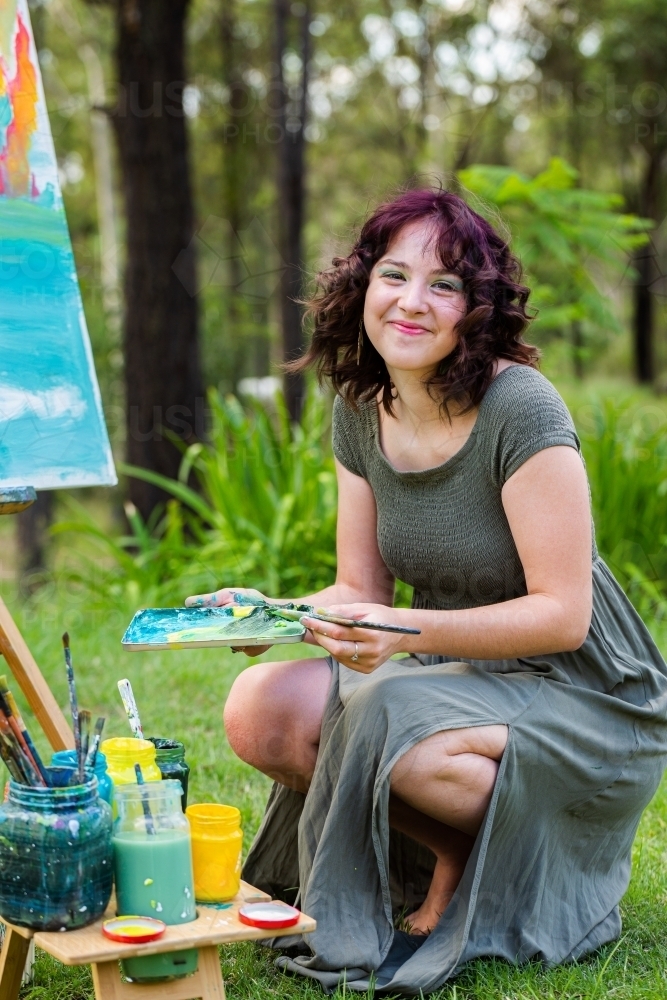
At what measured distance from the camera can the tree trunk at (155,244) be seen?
5.88 metres

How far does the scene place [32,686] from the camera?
1.92m

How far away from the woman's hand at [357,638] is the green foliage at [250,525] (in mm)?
2842

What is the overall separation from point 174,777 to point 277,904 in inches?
11.5

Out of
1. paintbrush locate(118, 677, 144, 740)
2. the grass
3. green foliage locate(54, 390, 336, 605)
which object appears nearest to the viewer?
paintbrush locate(118, 677, 144, 740)

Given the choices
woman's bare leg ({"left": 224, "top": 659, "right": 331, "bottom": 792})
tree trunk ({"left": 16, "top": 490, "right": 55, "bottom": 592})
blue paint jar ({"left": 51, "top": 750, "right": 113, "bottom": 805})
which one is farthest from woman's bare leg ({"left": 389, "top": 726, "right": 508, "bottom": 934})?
tree trunk ({"left": 16, "top": 490, "right": 55, "bottom": 592})

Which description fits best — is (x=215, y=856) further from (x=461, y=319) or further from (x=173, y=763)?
(x=461, y=319)

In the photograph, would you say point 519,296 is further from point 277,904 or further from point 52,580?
point 52,580

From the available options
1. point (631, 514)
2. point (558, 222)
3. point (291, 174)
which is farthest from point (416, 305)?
point (291, 174)

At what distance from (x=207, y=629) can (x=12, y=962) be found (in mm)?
549

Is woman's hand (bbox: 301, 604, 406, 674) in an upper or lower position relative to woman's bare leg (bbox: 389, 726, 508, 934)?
upper

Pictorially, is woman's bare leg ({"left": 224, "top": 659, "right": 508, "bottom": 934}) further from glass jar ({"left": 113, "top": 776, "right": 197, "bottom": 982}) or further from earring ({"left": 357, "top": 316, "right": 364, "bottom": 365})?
earring ({"left": 357, "top": 316, "right": 364, "bottom": 365})

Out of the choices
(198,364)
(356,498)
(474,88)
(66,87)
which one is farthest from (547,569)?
(66,87)

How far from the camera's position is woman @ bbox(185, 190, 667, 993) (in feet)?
6.00

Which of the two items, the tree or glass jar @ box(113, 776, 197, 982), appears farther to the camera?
the tree
